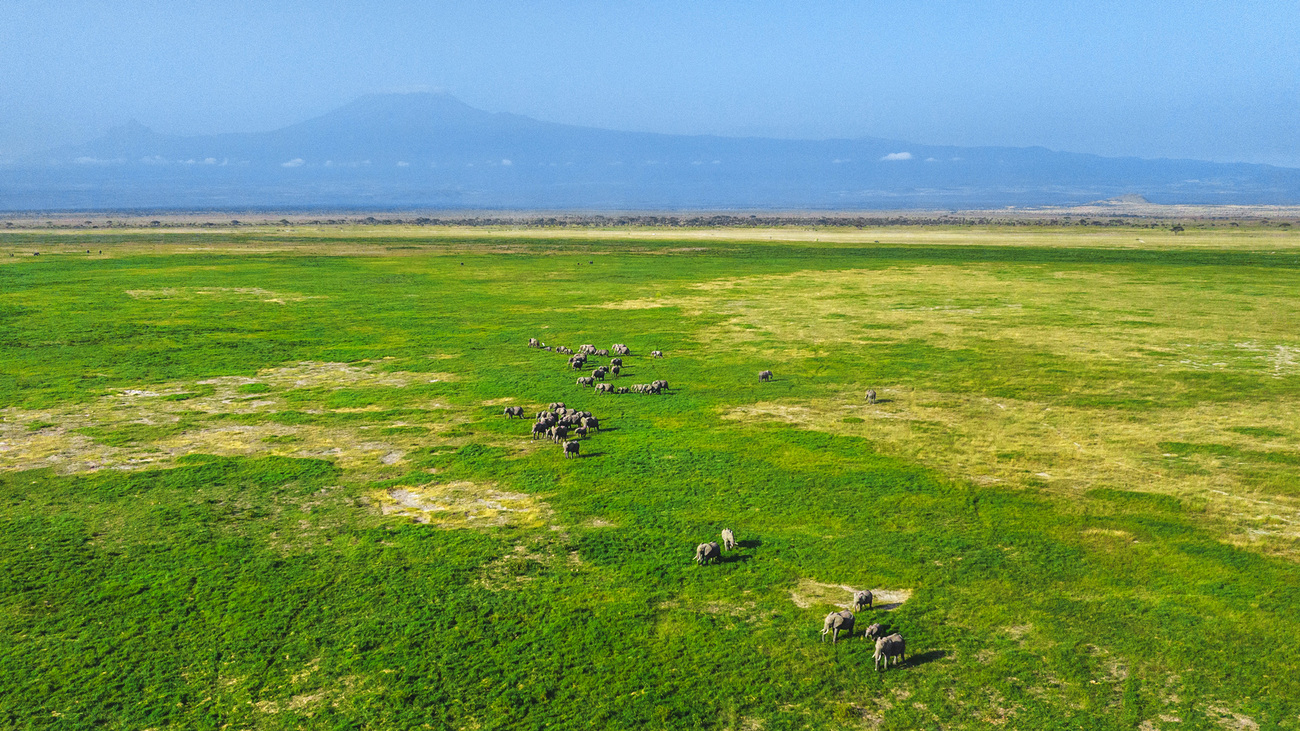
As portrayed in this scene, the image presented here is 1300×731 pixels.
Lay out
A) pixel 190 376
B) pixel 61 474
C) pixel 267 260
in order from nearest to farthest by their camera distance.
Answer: pixel 61 474 < pixel 190 376 < pixel 267 260

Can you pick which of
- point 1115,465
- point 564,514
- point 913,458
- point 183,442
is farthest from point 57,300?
point 1115,465

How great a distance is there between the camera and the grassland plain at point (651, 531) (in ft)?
43.5

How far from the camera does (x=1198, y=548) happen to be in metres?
18.3

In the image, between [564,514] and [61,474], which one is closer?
[564,514]

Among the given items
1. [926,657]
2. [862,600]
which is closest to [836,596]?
[862,600]

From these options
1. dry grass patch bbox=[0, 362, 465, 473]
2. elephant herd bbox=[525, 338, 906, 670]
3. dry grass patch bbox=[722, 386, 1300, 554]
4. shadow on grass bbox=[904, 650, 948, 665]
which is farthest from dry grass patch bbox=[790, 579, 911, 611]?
dry grass patch bbox=[0, 362, 465, 473]

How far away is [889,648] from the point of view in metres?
13.8

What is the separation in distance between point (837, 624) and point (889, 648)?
1.01 metres

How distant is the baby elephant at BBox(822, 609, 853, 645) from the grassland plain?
0.32 meters

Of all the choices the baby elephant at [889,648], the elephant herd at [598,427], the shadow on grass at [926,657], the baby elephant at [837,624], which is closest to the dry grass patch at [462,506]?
the elephant herd at [598,427]

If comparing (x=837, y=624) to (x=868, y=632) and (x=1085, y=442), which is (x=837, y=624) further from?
(x=1085, y=442)

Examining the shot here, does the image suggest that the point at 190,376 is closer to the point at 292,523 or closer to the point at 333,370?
the point at 333,370

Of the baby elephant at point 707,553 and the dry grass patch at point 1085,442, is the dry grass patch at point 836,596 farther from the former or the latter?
the dry grass patch at point 1085,442

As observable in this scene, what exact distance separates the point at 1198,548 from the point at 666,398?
1771 cm
